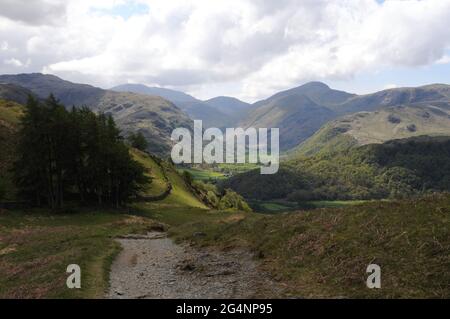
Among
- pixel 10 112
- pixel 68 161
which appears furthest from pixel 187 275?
pixel 10 112

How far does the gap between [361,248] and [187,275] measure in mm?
12173

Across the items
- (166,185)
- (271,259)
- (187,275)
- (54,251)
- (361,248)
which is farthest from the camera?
(166,185)

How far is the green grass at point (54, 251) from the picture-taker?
27.2 m

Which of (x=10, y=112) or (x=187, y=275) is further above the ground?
(x=10, y=112)

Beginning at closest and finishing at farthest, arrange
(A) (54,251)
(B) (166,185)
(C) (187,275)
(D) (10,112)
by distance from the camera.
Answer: (C) (187,275)
(A) (54,251)
(D) (10,112)
(B) (166,185)

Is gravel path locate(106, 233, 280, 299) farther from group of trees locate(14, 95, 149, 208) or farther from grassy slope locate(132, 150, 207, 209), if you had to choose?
grassy slope locate(132, 150, 207, 209)

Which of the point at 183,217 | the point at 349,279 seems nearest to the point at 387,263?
the point at 349,279

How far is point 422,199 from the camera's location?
32.6 m

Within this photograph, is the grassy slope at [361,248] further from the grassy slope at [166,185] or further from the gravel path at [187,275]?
the grassy slope at [166,185]

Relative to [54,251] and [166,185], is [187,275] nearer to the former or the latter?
[54,251]

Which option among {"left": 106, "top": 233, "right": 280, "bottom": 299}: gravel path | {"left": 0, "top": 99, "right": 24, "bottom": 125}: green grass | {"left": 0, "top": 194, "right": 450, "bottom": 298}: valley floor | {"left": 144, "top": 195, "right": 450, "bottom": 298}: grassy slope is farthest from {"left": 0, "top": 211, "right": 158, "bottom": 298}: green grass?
{"left": 0, "top": 99, "right": 24, "bottom": 125}: green grass

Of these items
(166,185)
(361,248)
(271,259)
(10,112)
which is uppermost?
(10,112)

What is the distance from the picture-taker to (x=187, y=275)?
3003 centimetres
